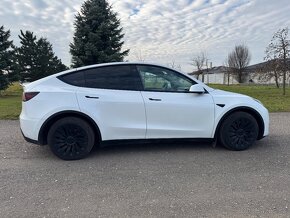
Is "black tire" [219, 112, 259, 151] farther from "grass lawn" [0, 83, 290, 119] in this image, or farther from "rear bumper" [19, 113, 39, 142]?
"grass lawn" [0, 83, 290, 119]

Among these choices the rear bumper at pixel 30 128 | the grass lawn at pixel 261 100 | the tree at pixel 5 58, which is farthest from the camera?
the tree at pixel 5 58

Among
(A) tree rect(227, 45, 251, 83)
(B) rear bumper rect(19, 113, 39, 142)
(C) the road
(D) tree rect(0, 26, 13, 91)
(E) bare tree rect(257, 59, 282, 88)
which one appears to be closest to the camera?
(C) the road

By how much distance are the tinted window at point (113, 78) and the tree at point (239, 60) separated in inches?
2529

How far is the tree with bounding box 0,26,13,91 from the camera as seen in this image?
80.4ft

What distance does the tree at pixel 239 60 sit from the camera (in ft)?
214

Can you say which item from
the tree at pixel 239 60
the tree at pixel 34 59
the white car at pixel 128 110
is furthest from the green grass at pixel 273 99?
the tree at pixel 239 60

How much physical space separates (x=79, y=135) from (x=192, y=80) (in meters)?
2.13

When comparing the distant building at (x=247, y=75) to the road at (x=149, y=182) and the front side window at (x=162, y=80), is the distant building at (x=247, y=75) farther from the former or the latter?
the road at (x=149, y=182)

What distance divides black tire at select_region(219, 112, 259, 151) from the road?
6.7 inches

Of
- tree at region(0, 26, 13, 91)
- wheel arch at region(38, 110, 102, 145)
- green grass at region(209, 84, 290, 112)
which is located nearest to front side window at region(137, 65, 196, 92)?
wheel arch at region(38, 110, 102, 145)

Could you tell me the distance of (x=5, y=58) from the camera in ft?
81.9

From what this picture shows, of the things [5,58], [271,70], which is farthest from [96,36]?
[271,70]

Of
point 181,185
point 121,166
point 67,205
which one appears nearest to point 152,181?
point 181,185

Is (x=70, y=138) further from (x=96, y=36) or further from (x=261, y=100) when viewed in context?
(x=96, y=36)
